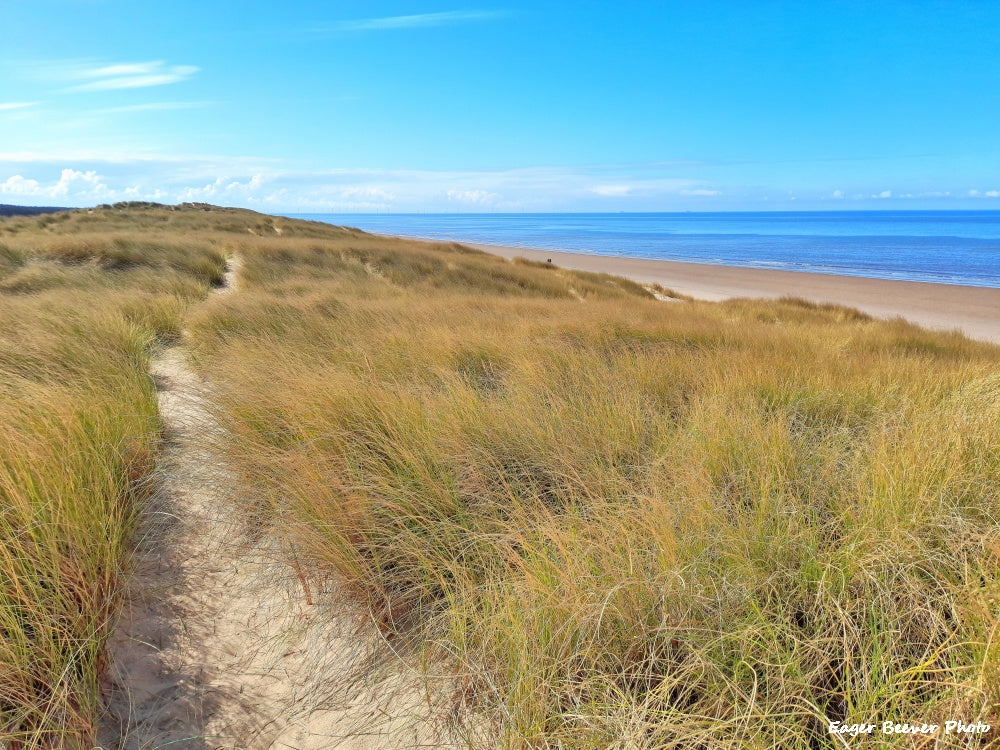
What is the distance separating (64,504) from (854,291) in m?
28.0

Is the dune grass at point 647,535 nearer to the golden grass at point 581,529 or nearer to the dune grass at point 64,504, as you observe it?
the golden grass at point 581,529

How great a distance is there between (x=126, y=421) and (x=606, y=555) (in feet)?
9.56

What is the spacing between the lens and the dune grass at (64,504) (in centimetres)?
161

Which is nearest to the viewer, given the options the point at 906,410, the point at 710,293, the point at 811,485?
the point at 811,485

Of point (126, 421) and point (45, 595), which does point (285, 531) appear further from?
point (126, 421)

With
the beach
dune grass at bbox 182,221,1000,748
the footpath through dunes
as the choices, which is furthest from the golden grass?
the beach

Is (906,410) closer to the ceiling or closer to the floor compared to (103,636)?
closer to the ceiling

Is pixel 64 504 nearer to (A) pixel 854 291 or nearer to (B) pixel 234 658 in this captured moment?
(B) pixel 234 658

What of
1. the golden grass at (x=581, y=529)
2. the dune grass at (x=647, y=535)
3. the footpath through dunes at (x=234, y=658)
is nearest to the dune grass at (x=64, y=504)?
the golden grass at (x=581, y=529)

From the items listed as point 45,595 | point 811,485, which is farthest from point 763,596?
point 45,595

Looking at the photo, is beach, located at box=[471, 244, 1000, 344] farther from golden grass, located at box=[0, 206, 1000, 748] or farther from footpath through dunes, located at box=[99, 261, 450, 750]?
footpath through dunes, located at box=[99, 261, 450, 750]

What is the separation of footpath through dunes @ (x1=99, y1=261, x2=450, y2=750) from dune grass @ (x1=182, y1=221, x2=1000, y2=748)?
159 millimetres

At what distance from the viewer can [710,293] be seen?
921 inches

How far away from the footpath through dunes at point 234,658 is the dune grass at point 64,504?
12 cm
